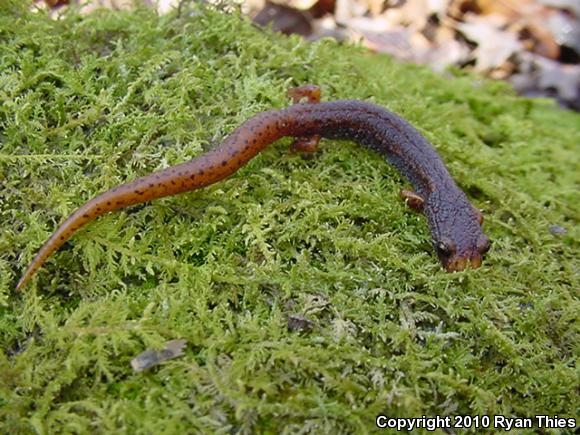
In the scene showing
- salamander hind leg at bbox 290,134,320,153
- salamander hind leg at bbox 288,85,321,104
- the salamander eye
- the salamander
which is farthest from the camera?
salamander hind leg at bbox 288,85,321,104

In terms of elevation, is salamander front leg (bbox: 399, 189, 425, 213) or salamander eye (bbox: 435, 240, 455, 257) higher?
salamander front leg (bbox: 399, 189, 425, 213)

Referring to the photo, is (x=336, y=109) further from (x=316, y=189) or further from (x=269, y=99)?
(x=316, y=189)

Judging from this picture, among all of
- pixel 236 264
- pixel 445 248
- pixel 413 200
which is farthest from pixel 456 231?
pixel 236 264

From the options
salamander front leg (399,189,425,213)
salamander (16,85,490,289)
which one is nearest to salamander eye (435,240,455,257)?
salamander (16,85,490,289)

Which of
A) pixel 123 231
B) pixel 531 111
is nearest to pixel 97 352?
pixel 123 231

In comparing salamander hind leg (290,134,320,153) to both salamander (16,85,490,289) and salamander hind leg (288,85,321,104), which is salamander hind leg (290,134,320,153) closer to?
salamander (16,85,490,289)

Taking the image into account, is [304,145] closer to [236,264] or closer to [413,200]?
[413,200]

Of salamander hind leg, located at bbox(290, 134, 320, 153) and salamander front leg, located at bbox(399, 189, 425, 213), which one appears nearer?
salamander front leg, located at bbox(399, 189, 425, 213)

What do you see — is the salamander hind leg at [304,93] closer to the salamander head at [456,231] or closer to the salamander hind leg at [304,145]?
the salamander hind leg at [304,145]

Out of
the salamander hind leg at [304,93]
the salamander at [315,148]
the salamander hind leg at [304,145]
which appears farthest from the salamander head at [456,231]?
the salamander hind leg at [304,93]

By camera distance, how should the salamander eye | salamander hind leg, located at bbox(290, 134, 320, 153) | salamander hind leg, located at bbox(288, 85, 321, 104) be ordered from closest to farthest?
the salamander eye, salamander hind leg, located at bbox(290, 134, 320, 153), salamander hind leg, located at bbox(288, 85, 321, 104)
